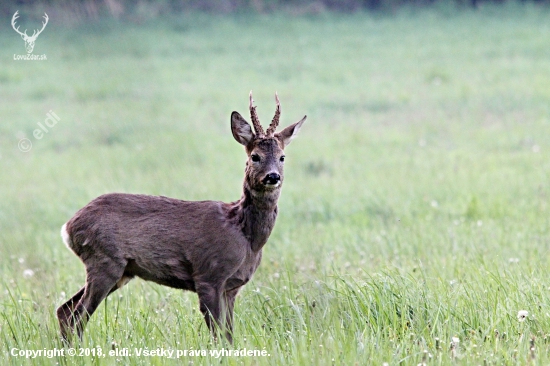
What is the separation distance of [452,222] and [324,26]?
14580 millimetres

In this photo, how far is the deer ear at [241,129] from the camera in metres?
4.80

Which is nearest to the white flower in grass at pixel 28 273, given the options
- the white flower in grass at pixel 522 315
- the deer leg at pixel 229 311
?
the deer leg at pixel 229 311

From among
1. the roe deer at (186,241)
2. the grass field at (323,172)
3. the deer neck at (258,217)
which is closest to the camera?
the grass field at (323,172)

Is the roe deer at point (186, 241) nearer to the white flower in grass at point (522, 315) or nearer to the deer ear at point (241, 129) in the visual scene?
the deer ear at point (241, 129)

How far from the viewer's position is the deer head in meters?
4.65

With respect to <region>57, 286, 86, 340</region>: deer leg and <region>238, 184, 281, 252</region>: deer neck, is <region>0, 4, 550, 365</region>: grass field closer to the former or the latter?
<region>57, 286, 86, 340</region>: deer leg

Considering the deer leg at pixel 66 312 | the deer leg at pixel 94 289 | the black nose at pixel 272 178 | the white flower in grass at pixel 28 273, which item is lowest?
the white flower in grass at pixel 28 273

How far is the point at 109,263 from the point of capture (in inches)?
183

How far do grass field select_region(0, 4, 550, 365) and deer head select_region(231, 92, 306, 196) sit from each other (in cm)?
65

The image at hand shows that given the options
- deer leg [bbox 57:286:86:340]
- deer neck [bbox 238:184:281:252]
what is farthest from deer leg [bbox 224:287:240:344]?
deer leg [bbox 57:286:86:340]

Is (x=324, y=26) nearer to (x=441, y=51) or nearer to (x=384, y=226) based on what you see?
(x=441, y=51)

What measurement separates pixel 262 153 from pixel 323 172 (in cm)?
605

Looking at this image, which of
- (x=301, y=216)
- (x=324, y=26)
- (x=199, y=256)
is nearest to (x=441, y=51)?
(x=324, y=26)

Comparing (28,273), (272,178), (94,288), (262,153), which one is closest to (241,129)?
(262,153)
